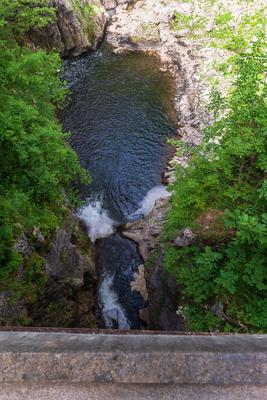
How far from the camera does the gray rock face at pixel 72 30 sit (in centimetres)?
2837

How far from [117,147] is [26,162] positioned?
12493 millimetres

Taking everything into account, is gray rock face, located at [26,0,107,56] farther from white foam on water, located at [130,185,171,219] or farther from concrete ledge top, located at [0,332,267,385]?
concrete ledge top, located at [0,332,267,385]

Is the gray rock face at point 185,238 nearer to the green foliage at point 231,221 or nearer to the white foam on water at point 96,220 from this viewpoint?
the green foliage at point 231,221

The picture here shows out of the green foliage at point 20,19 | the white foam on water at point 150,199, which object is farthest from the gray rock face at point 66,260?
the green foliage at point 20,19

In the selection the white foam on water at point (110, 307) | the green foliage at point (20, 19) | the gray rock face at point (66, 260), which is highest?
the green foliage at point (20, 19)

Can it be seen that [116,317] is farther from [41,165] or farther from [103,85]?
[103,85]

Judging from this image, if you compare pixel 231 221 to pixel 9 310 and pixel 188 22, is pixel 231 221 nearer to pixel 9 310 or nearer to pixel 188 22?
pixel 9 310

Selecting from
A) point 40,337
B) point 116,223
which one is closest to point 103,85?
point 116,223

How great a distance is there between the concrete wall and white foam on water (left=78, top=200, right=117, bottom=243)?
13.7 meters

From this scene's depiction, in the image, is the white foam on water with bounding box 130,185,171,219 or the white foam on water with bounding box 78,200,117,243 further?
the white foam on water with bounding box 130,185,171,219

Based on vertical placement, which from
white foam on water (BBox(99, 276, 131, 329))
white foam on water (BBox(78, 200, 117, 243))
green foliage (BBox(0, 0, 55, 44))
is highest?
green foliage (BBox(0, 0, 55, 44))

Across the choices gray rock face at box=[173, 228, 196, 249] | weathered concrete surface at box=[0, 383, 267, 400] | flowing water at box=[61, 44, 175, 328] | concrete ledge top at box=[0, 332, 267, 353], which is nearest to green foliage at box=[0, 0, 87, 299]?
gray rock face at box=[173, 228, 196, 249]

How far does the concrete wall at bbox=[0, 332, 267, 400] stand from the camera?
3.24 metres

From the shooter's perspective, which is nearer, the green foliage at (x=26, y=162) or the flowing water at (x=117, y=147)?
the green foliage at (x=26, y=162)
